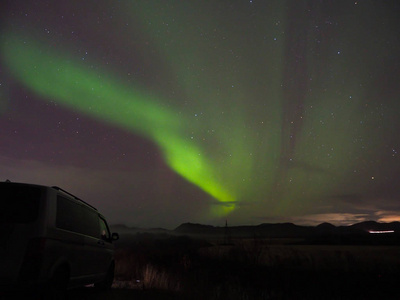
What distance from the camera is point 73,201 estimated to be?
294 inches

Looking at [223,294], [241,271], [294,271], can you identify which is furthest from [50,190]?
[294,271]

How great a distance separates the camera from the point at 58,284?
6434 millimetres

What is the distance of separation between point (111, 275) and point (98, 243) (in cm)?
213

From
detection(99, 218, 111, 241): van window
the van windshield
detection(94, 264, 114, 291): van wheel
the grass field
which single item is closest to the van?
the van windshield

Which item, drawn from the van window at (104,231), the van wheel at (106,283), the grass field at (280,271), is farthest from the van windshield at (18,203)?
the grass field at (280,271)

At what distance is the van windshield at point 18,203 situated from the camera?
5.80 metres

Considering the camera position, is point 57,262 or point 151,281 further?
point 151,281

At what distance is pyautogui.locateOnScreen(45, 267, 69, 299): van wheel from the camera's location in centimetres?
607

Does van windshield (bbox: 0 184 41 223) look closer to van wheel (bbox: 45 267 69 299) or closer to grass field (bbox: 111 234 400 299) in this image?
van wheel (bbox: 45 267 69 299)

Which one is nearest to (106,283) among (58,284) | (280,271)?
(58,284)

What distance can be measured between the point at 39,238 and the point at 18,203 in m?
0.67

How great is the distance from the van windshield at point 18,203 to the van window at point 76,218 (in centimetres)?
57

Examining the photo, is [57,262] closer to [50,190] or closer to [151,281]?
[50,190]

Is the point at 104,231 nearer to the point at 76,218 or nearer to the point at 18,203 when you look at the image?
the point at 76,218
